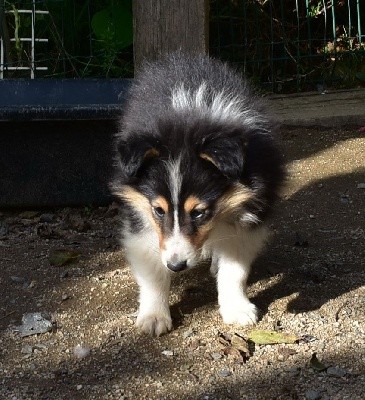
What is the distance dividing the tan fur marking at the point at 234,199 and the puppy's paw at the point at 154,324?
0.59m

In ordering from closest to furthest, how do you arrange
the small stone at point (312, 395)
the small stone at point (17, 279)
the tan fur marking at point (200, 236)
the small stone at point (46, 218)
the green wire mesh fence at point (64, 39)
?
the small stone at point (312, 395), the tan fur marking at point (200, 236), the small stone at point (17, 279), the small stone at point (46, 218), the green wire mesh fence at point (64, 39)

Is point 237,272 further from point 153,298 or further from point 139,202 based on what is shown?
point 139,202

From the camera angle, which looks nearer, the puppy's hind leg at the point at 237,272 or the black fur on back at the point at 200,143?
the black fur on back at the point at 200,143

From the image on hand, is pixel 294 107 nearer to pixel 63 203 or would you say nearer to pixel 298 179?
pixel 298 179

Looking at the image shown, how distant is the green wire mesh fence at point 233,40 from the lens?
770 cm

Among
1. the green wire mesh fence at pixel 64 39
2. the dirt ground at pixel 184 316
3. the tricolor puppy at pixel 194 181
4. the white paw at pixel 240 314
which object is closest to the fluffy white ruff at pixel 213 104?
the tricolor puppy at pixel 194 181

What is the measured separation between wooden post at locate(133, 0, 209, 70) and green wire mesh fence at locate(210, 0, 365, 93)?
1.43m

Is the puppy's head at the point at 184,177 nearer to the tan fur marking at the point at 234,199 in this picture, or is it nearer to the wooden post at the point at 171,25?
the tan fur marking at the point at 234,199

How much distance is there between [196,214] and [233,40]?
4.34 metres

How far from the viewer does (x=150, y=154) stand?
381 cm

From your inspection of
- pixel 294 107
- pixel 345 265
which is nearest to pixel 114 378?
pixel 345 265

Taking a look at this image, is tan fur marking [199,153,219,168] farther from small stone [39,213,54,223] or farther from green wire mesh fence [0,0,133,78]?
green wire mesh fence [0,0,133,78]

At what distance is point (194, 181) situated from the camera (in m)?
3.77

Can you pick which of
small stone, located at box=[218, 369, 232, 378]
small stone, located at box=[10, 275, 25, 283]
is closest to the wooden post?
small stone, located at box=[10, 275, 25, 283]
